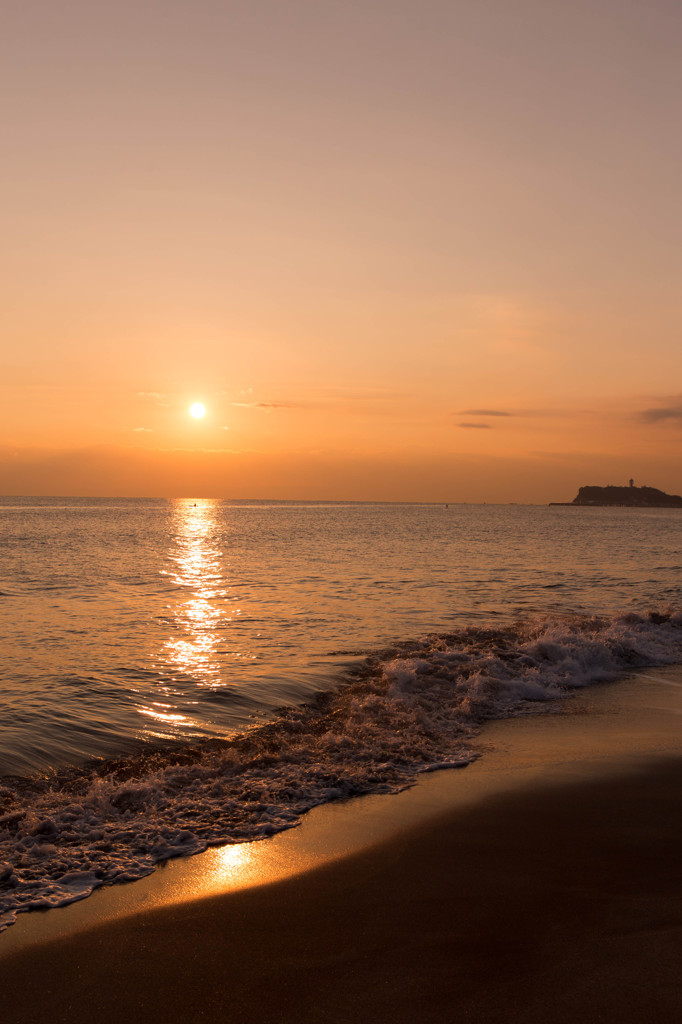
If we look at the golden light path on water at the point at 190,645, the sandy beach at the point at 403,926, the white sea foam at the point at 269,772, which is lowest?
the golden light path on water at the point at 190,645

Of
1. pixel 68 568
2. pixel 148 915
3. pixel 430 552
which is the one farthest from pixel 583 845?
pixel 430 552

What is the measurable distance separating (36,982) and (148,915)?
104 centimetres

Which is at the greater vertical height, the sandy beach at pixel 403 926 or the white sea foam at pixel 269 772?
the sandy beach at pixel 403 926

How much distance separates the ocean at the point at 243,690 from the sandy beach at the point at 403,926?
767 millimetres

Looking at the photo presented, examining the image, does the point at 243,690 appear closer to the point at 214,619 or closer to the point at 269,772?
the point at 269,772

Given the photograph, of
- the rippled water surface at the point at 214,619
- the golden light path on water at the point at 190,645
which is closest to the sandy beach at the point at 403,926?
the rippled water surface at the point at 214,619

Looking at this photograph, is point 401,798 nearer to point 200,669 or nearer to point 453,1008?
point 453,1008

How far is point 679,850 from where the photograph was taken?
6.76m

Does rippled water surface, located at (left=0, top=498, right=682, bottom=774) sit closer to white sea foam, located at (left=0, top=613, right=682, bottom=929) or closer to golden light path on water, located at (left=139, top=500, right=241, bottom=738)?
golden light path on water, located at (left=139, top=500, right=241, bottom=738)

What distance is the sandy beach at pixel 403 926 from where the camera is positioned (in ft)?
14.9

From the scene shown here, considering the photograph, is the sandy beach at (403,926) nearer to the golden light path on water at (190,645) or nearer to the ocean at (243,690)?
the ocean at (243,690)

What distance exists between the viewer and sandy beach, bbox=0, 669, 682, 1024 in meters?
4.55

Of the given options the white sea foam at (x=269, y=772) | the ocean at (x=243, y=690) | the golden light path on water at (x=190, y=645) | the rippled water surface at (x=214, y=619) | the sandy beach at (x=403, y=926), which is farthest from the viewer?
the golden light path on water at (x=190, y=645)

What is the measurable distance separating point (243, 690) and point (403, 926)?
8517 mm
